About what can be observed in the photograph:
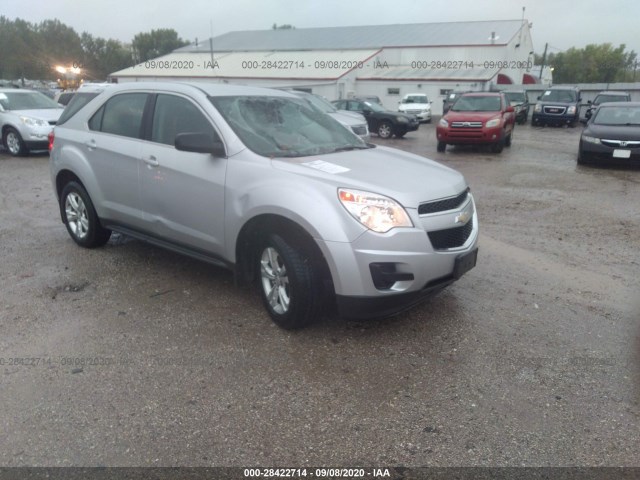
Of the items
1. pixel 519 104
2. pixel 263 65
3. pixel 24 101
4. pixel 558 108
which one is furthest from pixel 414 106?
pixel 24 101

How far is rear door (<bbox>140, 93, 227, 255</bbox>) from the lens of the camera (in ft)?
13.6

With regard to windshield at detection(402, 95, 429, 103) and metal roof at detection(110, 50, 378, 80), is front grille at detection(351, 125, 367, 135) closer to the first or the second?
windshield at detection(402, 95, 429, 103)

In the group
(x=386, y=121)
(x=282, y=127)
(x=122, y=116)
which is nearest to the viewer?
(x=282, y=127)

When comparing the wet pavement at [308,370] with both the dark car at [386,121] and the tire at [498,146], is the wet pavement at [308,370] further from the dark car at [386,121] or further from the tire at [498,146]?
the dark car at [386,121]

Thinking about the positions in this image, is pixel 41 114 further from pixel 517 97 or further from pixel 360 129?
pixel 517 97

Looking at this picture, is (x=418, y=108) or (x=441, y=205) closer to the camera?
(x=441, y=205)

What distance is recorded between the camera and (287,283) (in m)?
3.78

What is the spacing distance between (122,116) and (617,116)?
37.7 feet

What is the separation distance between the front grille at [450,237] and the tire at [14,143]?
12373 mm

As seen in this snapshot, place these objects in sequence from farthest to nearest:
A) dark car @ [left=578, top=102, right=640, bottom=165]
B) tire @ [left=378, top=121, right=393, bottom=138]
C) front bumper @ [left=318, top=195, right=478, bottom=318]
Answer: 1. tire @ [left=378, top=121, right=393, bottom=138]
2. dark car @ [left=578, top=102, right=640, bottom=165]
3. front bumper @ [left=318, top=195, right=478, bottom=318]

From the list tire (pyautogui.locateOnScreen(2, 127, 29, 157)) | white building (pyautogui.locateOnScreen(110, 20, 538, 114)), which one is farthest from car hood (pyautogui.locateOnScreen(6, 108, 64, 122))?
white building (pyautogui.locateOnScreen(110, 20, 538, 114))

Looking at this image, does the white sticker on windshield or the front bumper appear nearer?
the front bumper

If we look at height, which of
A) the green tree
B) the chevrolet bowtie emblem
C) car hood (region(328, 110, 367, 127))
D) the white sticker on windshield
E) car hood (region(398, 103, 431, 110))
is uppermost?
the green tree

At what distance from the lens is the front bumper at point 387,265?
→ 3424 millimetres
